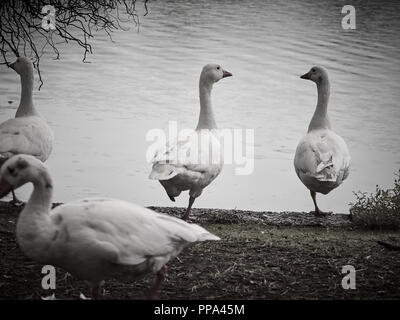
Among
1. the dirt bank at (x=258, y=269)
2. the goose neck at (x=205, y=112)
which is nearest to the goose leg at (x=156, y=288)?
→ the dirt bank at (x=258, y=269)

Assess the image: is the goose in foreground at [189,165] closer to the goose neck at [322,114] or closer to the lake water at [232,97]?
the lake water at [232,97]

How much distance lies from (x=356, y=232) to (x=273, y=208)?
1.35 metres

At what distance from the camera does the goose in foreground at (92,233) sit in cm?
439

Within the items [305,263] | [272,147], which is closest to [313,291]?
[305,263]

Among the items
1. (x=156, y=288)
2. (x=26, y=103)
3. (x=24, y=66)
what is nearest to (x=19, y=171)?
(x=156, y=288)

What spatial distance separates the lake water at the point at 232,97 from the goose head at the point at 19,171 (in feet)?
11.7

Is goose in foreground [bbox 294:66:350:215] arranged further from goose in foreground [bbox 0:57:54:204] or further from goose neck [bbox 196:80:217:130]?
goose in foreground [bbox 0:57:54:204]

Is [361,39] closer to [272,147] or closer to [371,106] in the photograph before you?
[371,106]

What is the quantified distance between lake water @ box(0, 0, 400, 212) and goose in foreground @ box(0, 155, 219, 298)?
3586 mm

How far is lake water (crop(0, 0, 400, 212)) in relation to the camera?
8.91 metres

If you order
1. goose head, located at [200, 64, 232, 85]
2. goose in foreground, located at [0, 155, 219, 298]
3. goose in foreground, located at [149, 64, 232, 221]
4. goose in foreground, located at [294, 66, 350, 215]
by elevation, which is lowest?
goose in foreground, located at [294, 66, 350, 215]

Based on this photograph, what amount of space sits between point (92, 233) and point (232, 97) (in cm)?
826
